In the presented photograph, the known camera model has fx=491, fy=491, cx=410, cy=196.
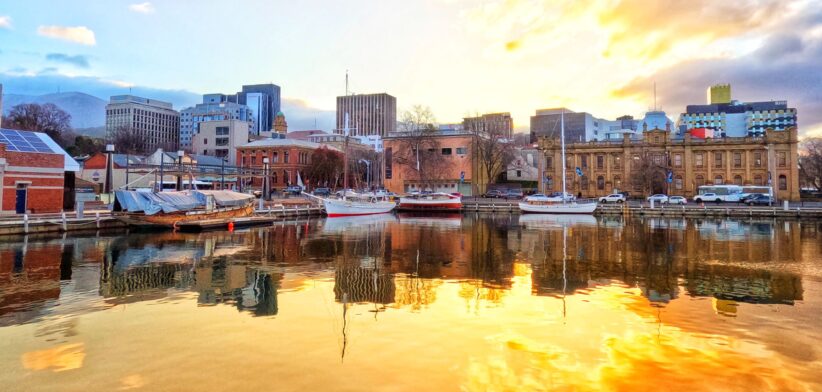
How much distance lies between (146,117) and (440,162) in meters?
142

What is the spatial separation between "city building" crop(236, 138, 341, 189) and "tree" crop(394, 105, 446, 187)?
17706 millimetres

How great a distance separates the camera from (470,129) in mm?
78062

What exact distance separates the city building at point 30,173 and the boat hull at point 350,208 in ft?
77.6

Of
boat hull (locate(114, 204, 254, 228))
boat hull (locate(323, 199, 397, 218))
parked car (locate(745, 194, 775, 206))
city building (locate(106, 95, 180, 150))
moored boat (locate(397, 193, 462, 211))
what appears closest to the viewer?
boat hull (locate(114, 204, 254, 228))

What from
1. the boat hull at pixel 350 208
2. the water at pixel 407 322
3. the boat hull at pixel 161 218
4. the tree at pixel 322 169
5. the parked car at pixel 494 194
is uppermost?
the tree at pixel 322 169

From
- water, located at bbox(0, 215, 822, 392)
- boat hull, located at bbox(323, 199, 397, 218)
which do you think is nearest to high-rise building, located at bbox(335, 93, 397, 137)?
boat hull, located at bbox(323, 199, 397, 218)

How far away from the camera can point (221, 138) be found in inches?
4688

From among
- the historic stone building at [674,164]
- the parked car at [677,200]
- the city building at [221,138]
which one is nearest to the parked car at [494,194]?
the historic stone building at [674,164]

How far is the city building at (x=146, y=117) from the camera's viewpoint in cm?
17125

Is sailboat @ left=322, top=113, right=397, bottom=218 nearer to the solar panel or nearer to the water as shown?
the solar panel

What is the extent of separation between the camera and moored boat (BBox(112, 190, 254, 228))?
3192cm

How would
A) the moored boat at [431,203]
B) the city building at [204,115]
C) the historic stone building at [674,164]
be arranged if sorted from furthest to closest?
the city building at [204,115] < the historic stone building at [674,164] < the moored boat at [431,203]

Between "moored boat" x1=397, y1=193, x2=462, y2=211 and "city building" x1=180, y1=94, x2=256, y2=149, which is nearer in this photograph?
"moored boat" x1=397, y1=193, x2=462, y2=211

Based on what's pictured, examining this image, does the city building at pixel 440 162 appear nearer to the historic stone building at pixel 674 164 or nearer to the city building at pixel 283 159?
the historic stone building at pixel 674 164
